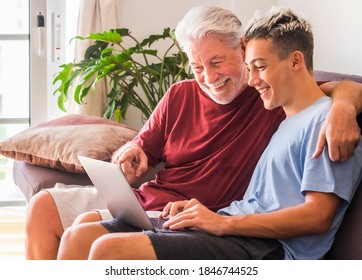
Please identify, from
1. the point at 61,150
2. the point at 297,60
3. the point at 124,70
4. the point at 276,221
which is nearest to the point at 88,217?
the point at 276,221

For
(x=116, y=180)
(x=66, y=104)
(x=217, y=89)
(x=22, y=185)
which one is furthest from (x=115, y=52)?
(x=116, y=180)

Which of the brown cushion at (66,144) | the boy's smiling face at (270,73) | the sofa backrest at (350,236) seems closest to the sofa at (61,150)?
the brown cushion at (66,144)

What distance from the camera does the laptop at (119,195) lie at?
211 centimetres

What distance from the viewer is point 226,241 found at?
207cm

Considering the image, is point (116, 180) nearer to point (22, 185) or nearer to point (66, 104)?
point (22, 185)

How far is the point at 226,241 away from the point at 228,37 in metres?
0.69

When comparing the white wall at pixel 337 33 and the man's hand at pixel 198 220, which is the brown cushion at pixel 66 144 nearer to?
the white wall at pixel 337 33

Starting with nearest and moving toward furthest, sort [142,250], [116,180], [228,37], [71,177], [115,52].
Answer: [142,250]
[116,180]
[228,37]
[71,177]
[115,52]

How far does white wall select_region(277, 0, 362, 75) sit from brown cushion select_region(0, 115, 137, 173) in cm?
93

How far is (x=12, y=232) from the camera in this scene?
14.9 feet

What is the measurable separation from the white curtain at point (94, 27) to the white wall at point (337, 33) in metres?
1.18

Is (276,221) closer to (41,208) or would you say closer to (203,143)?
(203,143)

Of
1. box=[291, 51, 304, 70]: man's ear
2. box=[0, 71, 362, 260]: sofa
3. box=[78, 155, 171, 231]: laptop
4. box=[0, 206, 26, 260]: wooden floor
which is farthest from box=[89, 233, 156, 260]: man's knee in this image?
box=[0, 206, 26, 260]: wooden floor

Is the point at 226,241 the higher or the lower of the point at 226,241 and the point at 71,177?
the higher
